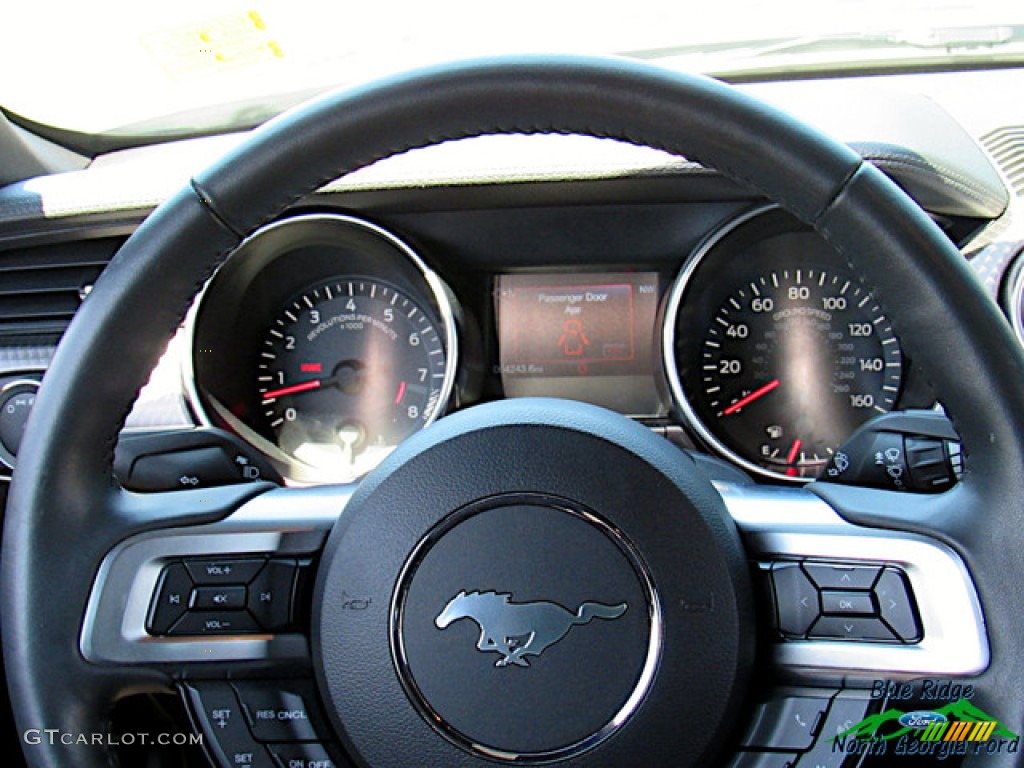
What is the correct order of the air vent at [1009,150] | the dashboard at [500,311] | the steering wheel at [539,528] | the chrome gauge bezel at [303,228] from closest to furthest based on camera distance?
the steering wheel at [539,528], the air vent at [1009,150], the dashboard at [500,311], the chrome gauge bezel at [303,228]

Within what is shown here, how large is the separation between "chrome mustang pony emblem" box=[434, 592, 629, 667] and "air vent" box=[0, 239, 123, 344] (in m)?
1.41

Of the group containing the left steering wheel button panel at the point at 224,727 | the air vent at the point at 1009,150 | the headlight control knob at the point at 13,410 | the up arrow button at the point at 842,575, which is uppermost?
the air vent at the point at 1009,150

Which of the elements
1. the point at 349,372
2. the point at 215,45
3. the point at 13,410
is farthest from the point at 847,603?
the point at 215,45

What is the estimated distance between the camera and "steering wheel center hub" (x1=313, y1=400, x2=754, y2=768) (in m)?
1.03

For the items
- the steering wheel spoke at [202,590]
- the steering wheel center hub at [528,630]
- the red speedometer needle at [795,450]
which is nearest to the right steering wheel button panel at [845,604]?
the steering wheel center hub at [528,630]

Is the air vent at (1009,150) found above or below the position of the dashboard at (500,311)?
above

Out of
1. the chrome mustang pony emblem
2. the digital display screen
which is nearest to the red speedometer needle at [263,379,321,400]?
the digital display screen

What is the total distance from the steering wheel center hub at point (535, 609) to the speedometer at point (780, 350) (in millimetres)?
1139

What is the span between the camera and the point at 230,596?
113cm

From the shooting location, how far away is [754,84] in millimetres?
2295

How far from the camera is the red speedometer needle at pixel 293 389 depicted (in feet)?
7.77

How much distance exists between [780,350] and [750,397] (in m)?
0.12

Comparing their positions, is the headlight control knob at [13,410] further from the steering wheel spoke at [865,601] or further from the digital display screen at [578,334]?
the steering wheel spoke at [865,601]

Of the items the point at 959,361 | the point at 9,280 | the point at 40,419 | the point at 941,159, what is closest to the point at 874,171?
the point at 959,361
